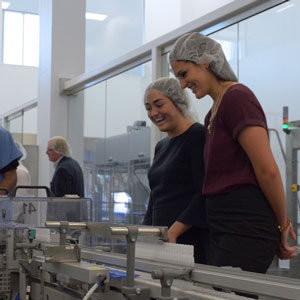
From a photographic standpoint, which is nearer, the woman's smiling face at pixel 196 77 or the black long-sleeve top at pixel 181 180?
the woman's smiling face at pixel 196 77

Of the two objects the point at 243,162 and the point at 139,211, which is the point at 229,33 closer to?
the point at 139,211

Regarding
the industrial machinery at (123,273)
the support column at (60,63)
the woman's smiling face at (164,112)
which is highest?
the support column at (60,63)

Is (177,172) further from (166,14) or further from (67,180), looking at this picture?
(166,14)

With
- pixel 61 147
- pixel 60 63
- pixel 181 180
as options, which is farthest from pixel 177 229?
pixel 60 63

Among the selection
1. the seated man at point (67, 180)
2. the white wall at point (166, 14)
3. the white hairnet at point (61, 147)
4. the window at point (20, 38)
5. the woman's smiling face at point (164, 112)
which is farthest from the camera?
the window at point (20, 38)

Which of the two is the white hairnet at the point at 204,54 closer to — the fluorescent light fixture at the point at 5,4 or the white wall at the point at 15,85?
the white wall at the point at 15,85

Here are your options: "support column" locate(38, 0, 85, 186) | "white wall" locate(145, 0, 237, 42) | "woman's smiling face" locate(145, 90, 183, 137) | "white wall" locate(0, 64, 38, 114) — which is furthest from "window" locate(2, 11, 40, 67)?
"woman's smiling face" locate(145, 90, 183, 137)

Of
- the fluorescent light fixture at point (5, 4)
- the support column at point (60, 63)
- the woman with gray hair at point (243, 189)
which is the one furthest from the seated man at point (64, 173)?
the fluorescent light fixture at point (5, 4)

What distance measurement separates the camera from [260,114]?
64.3 inches

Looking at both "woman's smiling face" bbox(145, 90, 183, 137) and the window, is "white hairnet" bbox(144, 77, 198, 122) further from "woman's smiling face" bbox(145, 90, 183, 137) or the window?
the window

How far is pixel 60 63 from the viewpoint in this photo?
5926 mm

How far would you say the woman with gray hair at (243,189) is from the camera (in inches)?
62.4

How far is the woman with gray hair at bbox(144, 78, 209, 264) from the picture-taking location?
6.46 feet

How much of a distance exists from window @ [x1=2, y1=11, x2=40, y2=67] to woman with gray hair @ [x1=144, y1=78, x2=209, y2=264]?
8175mm
